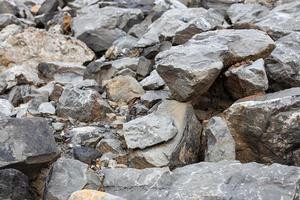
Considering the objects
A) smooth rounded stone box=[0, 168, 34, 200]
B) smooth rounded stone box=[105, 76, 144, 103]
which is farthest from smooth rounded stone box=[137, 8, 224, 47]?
smooth rounded stone box=[0, 168, 34, 200]

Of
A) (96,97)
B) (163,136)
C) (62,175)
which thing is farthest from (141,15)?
(62,175)

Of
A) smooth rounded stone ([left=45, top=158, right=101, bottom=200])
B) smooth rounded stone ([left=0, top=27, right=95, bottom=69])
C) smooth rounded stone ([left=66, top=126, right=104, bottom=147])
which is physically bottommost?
smooth rounded stone ([left=0, top=27, right=95, bottom=69])

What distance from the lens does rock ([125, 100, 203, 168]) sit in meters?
5.99

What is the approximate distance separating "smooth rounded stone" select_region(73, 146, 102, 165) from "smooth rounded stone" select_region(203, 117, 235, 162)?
1316 millimetres

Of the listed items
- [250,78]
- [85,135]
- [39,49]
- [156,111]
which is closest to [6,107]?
[85,135]

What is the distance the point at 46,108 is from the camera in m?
7.47

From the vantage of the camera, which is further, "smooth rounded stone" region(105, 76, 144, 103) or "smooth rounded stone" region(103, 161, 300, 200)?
"smooth rounded stone" region(105, 76, 144, 103)

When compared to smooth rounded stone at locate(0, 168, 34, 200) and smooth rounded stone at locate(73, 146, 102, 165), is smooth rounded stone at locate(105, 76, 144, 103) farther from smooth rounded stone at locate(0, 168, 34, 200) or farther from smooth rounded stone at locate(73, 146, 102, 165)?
smooth rounded stone at locate(0, 168, 34, 200)

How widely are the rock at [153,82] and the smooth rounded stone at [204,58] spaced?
2.24 ft

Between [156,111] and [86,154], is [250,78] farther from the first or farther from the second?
[86,154]

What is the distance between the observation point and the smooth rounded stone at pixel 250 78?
6582 mm

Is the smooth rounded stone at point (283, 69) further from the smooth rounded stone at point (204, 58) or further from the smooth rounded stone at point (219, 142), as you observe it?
the smooth rounded stone at point (219, 142)

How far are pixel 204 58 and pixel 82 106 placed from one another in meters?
1.88

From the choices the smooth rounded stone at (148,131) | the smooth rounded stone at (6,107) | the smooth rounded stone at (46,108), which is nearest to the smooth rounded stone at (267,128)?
the smooth rounded stone at (148,131)
